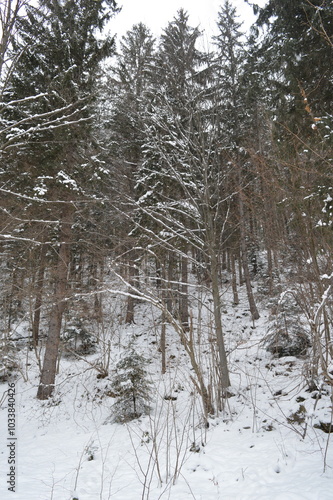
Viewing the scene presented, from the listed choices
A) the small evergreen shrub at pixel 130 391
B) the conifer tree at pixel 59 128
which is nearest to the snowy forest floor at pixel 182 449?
the small evergreen shrub at pixel 130 391

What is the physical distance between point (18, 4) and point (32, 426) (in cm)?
946

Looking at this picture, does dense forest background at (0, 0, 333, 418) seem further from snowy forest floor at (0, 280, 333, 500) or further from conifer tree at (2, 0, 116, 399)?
snowy forest floor at (0, 280, 333, 500)

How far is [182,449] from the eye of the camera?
A: 212 inches

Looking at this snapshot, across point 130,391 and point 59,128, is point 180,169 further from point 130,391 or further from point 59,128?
point 130,391

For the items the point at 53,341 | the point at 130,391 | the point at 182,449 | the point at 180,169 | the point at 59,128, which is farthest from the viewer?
the point at 180,169

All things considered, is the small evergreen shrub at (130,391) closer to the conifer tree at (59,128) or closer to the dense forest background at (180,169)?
the dense forest background at (180,169)

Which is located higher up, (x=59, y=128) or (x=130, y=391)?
(x=59, y=128)

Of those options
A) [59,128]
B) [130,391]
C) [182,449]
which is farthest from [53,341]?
[59,128]

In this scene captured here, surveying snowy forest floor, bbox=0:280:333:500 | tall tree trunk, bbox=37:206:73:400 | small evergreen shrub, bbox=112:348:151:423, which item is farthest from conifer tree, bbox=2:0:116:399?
small evergreen shrub, bbox=112:348:151:423

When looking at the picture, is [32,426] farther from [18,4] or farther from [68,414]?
[18,4]

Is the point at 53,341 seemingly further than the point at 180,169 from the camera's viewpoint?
No

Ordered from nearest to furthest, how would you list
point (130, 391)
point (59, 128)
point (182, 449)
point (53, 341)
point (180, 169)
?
point (182, 449) < point (130, 391) < point (59, 128) < point (53, 341) < point (180, 169)

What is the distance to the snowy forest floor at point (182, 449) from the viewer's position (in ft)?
13.2

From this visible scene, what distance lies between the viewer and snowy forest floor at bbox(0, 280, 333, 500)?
13.2 ft
